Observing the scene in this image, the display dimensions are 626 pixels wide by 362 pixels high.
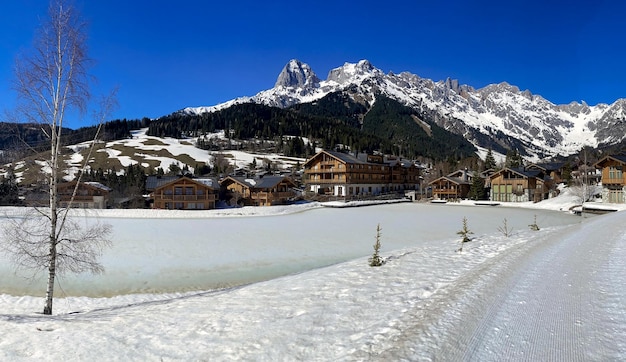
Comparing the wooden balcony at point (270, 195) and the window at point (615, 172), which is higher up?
the window at point (615, 172)

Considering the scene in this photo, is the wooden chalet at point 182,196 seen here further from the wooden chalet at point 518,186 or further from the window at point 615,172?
the window at point 615,172

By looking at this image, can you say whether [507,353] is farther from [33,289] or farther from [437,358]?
[33,289]

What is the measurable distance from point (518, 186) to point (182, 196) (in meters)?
60.5

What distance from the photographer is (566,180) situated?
7306cm

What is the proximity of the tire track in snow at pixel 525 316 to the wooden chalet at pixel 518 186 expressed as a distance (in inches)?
2363

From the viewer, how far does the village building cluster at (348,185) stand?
54250mm

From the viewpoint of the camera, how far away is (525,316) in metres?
7.00

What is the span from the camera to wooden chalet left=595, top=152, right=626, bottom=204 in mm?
50875

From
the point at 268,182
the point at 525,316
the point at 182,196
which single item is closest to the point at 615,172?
the point at 268,182

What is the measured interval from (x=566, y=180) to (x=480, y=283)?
263 ft

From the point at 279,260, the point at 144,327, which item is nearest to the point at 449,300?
the point at 144,327

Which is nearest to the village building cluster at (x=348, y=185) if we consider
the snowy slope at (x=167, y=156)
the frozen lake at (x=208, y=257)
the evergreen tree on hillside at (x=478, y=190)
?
the evergreen tree on hillside at (x=478, y=190)

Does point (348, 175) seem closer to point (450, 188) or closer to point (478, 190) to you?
point (450, 188)

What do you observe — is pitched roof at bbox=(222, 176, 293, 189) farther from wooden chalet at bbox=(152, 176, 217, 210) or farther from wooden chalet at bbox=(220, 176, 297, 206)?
wooden chalet at bbox=(152, 176, 217, 210)
